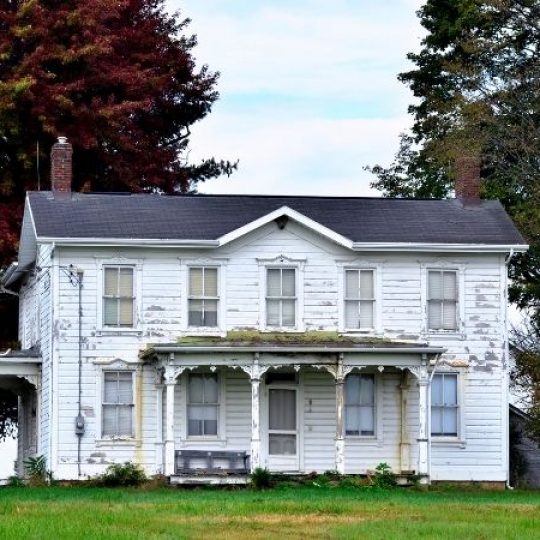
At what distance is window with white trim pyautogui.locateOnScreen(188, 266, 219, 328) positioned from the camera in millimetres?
48812

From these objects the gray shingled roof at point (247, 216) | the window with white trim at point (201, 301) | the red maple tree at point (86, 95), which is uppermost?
the red maple tree at point (86, 95)

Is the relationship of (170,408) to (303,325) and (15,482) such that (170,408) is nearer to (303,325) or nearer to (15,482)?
(303,325)

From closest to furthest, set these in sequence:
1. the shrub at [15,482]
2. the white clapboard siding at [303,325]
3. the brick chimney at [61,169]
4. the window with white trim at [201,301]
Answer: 1. the shrub at [15,482]
2. the white clapboard siding at [303,325]
3. the window with white trim at [201,301]
4. the brick chimney at [61,169]

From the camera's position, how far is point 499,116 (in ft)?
191

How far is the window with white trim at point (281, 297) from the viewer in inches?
1932

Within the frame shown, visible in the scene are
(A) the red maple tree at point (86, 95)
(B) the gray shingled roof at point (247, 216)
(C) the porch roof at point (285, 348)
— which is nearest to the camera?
(C) the porch roof at point (285, 348)

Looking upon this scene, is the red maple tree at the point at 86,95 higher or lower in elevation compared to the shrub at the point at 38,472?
higher

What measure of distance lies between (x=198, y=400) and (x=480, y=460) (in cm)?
729

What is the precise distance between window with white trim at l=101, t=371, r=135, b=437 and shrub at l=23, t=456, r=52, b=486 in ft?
5.53

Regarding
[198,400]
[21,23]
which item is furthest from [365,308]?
[21,23]

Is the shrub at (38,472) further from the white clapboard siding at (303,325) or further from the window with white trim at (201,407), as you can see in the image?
the window with white trim at (201,407)

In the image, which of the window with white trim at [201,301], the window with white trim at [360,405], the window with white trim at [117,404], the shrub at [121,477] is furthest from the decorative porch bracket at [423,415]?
the window with white trim at [117,404]

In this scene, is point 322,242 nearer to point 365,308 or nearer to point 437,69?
point 365,308

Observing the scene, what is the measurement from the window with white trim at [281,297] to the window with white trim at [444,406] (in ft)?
13.2
